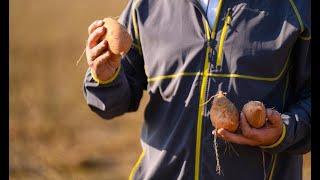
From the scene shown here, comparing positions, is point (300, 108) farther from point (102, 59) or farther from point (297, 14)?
point (102, 59)

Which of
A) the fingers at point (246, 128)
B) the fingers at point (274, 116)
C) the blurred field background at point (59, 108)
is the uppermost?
the fingers at point (274, 116)

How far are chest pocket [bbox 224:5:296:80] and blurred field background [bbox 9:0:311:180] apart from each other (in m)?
2.22

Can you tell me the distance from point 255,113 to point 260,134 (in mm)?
81

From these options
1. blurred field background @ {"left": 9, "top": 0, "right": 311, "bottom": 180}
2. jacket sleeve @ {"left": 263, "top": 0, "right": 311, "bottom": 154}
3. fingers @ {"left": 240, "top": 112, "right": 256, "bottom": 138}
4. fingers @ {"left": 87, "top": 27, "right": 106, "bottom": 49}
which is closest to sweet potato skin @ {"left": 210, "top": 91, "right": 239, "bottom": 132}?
fingers @ {"left": 240, "top": 112, "right": 256, "bottom": 138}

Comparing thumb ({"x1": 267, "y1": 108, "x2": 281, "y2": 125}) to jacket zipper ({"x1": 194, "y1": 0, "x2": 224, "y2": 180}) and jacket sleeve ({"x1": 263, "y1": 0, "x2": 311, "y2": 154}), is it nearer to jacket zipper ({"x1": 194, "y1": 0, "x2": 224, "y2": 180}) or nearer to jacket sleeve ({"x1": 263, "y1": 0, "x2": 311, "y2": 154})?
jacket sleeve ({"x1": 263, "y1": 0, "x2": 311, "y2": 154})

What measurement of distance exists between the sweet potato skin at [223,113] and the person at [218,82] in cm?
2

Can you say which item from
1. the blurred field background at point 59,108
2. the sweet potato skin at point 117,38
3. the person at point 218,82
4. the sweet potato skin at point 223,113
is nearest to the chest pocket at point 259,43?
the person at point 218,82

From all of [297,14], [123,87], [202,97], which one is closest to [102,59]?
[123,87]

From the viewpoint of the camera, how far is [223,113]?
2191mm

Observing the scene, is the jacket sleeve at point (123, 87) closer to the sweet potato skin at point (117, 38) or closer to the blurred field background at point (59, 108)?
the sweet potato skin at point (117, 38)

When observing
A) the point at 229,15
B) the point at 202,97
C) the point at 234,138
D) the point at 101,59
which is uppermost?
the point at 229,15

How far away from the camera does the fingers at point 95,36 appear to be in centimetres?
235

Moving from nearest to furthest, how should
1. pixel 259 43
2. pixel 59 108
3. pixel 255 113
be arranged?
pixel 255 113 → pixel 259 43 → pixel 59 108
